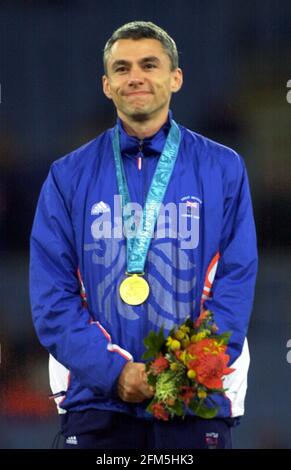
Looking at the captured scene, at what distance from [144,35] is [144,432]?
58.4 inches

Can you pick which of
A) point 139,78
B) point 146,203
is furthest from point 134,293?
point 139,78

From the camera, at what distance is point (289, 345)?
488 centimetres

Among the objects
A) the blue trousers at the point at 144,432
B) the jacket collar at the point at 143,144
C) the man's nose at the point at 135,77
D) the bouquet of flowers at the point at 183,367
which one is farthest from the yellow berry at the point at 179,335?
the man's nose at the point at 135,77

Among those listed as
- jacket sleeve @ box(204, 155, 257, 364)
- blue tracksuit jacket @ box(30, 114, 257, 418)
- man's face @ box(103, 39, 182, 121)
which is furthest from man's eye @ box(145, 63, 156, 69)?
jacket sleeve @ box(204, 155, 257, 364)

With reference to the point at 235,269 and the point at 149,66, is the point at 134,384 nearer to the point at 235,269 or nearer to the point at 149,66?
the point at 235,269

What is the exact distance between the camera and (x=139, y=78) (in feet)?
14.5

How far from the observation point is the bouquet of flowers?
4.12 m

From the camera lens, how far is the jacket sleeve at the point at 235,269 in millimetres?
4379

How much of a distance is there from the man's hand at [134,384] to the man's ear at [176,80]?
1082 millimetres

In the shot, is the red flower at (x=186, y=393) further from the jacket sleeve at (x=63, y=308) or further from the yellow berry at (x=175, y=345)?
the jacket sleeve at (x=63, y=308)

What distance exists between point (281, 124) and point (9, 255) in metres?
1.24

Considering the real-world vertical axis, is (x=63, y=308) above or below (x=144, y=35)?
below

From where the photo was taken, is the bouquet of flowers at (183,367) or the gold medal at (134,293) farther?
the gold medal at (134,293)

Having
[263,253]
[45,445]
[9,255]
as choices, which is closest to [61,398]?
[45,445]
